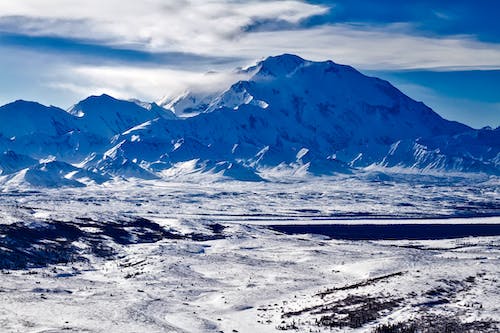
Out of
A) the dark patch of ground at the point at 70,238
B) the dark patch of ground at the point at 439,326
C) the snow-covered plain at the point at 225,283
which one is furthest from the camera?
the dark patch of ground at the point at 70,238

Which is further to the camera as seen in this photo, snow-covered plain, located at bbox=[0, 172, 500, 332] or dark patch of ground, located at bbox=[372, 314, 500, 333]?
snow-covered plain, located at bbox=[0, 172, 500, 332]

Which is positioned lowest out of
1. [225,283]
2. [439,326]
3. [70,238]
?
[225,283]

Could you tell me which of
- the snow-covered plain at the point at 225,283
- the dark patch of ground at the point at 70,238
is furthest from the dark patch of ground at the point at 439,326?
the dark patch of ground at the point at 70,238

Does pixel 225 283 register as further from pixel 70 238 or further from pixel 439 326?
pixel 70 238

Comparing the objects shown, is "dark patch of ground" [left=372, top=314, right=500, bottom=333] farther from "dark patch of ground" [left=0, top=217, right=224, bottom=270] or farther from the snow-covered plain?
"dark patch of ground" [left=0, top=217, right=224, bottom=270]

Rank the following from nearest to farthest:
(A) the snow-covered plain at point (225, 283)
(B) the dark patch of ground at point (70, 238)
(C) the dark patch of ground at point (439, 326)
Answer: (C) the dark patch of ground at point (439, 326) < (A) the snow-covered plain at point (225, 283) < (B) the dark patch of ground at point (70, 238)

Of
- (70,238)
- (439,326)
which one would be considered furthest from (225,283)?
(70,238)

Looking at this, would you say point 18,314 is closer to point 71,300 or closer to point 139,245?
point 71,300

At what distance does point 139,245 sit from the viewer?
121688mm

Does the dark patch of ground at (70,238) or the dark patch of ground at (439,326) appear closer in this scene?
the dark patch of ground at (439,326)

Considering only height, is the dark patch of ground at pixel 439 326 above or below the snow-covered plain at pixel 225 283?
above

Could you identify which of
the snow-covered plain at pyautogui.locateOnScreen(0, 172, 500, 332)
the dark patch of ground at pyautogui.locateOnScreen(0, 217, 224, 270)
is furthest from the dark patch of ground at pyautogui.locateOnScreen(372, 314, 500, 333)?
the dark patch of ground at pyautogui.locateOnScreen(0, 217, 224, 270)

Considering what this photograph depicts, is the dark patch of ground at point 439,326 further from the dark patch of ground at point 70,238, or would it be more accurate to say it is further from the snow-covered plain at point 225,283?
the dark patch of ground at point 70,238

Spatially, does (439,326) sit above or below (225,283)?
above
